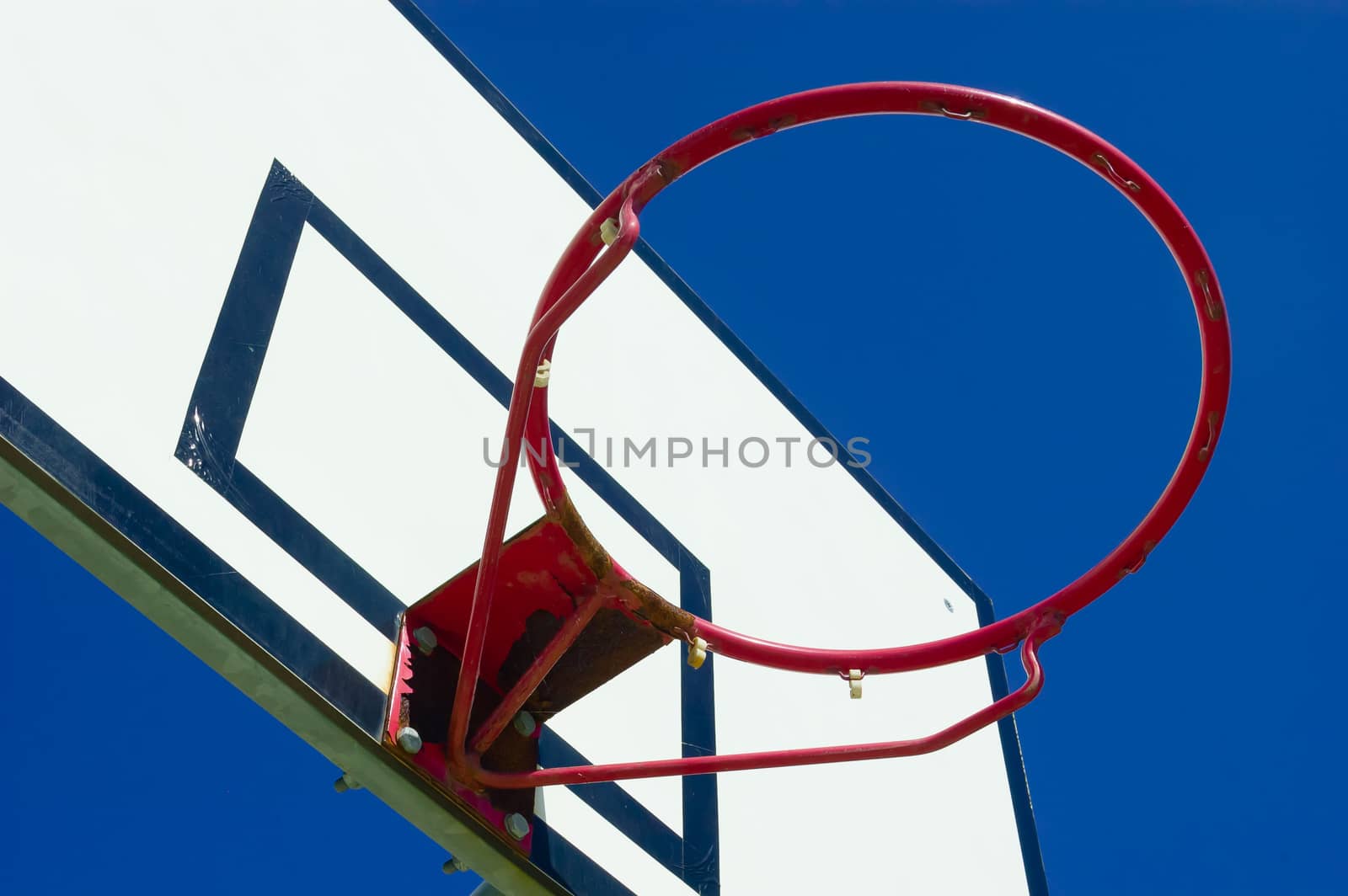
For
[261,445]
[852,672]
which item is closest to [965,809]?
[852,672]

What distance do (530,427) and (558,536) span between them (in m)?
0.19

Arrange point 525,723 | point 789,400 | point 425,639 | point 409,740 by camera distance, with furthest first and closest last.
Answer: point 789,400, point 525,723, point 425,639, point 409,740

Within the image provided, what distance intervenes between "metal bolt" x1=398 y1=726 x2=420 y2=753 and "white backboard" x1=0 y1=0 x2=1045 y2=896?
0.11 feet

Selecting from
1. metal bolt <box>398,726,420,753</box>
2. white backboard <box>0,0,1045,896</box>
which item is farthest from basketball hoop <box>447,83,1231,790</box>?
white backboard <box>0,0,1045,896</box>

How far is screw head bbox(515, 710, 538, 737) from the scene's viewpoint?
8.25 feet

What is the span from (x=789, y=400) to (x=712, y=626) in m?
1.55

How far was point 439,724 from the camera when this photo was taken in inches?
92.6

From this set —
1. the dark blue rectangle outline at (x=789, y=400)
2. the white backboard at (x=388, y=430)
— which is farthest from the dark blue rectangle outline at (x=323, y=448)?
the dark blue rectangle outline at (x=789, y=400)

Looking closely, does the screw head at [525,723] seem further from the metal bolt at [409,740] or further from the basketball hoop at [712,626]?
the metal bolt at [409,740]

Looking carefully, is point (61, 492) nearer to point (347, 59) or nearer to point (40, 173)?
point (40, 173)

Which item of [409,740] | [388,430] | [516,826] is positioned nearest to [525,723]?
[516,826]

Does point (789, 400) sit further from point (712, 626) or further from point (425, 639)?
point (425, 639)

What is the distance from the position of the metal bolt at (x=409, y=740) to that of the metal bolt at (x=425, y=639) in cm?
17

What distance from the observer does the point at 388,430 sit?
258 cm
